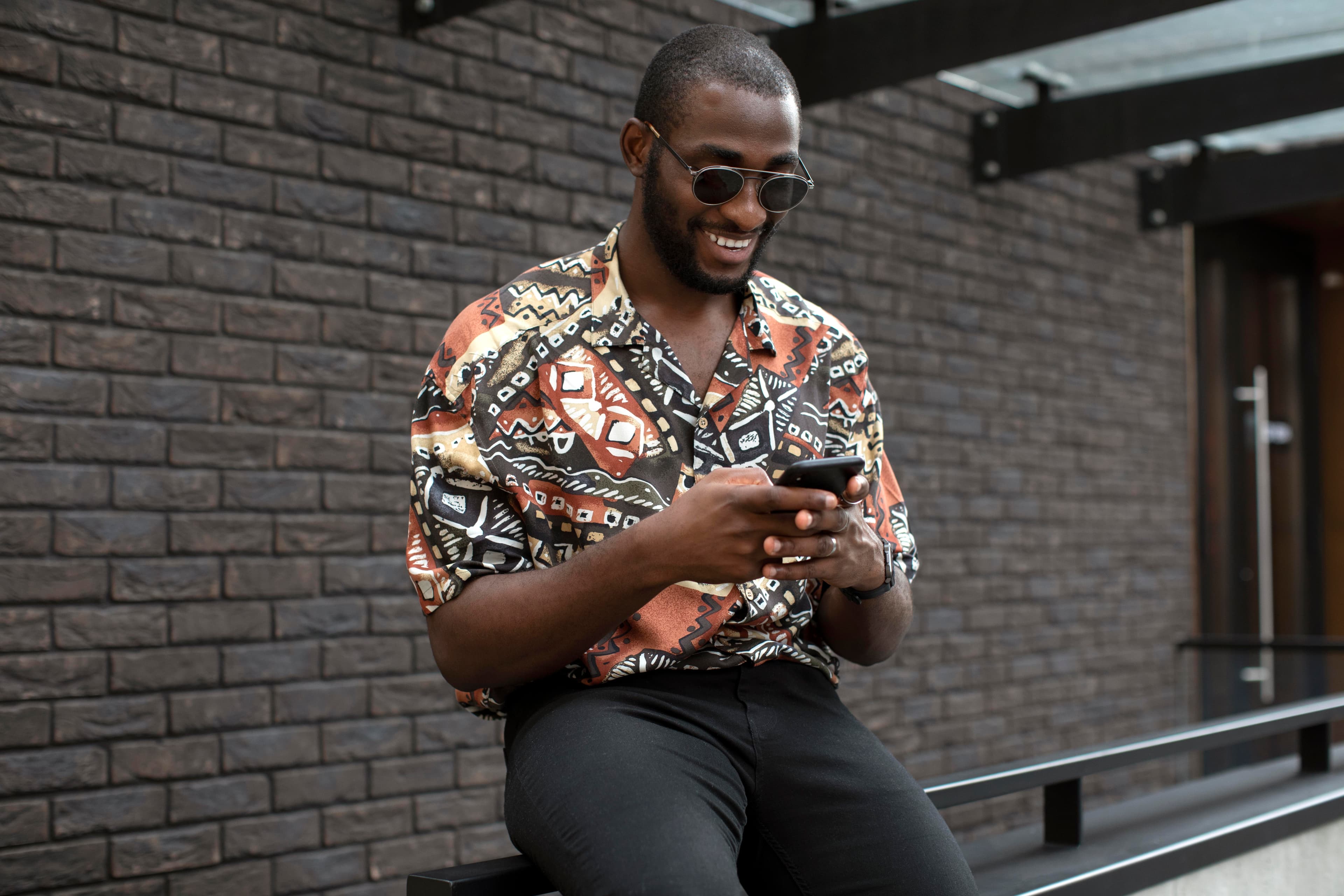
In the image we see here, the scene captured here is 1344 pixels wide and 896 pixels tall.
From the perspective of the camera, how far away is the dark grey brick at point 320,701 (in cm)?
312

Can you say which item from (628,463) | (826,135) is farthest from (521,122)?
(628,463)

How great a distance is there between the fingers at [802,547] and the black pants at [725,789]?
0.85ft

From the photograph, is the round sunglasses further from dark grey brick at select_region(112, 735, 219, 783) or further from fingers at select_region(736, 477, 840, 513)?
dark grey brick at select_region(112, 735, 219, 783)

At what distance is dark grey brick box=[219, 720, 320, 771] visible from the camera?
9.88ft

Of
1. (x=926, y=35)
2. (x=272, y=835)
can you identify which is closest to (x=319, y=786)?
(x=272, y=835)

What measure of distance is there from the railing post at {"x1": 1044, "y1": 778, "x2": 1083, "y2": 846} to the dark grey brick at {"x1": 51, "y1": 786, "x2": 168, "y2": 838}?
6.69 ft

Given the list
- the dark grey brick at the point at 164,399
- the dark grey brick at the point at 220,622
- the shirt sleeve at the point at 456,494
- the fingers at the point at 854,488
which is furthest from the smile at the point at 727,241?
the dark grey brick at the point at 220,622

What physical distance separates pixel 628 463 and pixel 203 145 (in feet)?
6.73

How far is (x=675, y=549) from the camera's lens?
124 cm

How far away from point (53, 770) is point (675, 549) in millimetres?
2122

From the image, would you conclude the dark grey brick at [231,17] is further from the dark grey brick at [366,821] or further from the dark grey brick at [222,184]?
the dark grey brick at [366,821]

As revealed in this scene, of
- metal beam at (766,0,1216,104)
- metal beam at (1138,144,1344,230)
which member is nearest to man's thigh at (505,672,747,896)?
metal beam at (766,0,1216,104)

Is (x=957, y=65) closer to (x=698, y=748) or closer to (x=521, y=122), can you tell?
(x=521, y=122)

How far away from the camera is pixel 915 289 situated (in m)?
5.07
